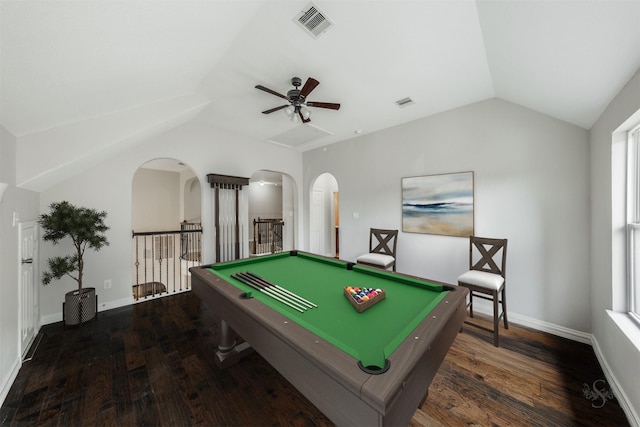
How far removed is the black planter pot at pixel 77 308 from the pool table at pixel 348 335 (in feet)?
6.11

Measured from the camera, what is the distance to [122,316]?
9.90ft

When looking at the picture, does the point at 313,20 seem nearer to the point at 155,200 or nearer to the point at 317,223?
the point at 317,223

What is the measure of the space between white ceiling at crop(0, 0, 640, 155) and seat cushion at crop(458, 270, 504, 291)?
176 centimetres

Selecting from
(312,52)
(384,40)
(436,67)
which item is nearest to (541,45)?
(436,67)

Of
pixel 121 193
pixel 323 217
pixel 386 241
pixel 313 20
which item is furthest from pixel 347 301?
pixel 323 217

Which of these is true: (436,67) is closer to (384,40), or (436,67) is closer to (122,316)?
(384,40)

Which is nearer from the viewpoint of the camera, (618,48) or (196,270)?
(618,48)

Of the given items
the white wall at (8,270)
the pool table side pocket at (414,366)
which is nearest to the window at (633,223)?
the pool table side pocket at (414,366)

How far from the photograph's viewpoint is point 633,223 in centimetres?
180

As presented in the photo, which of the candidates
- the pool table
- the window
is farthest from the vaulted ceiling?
the pool table

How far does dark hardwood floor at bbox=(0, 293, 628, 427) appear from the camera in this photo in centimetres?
155

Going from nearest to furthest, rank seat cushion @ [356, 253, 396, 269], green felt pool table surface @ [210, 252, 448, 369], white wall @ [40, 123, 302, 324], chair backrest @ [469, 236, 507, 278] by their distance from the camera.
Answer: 1. green felt pool table surface @ [210, 252, 448, 369]
2. chair backrest @ [469, 236, 507, 278]
3. white wall @ [40, 123, 302, 324]
4. seat cushion @ [356, 253, 396, 269]

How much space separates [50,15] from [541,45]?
2.85 metres

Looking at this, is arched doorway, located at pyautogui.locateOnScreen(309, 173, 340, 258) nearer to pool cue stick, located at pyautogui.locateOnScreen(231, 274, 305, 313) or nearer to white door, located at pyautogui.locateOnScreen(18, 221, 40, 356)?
pool cue stick, located at pyautogui.locateOnScreen(231, 274, 305, 313)
